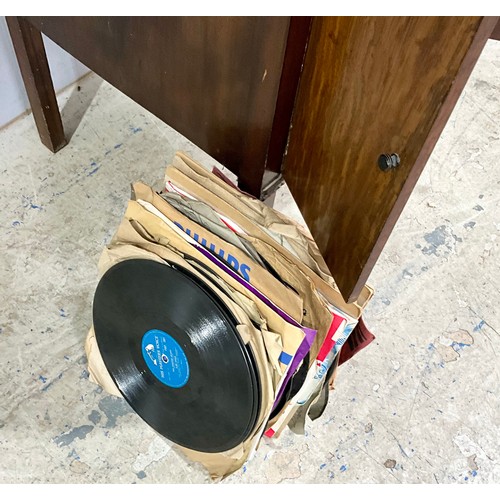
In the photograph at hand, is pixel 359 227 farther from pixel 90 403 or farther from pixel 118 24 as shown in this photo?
pixel 90 403

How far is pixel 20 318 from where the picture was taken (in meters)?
1.30

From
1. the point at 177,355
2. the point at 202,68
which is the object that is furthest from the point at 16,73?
the point at 177,355

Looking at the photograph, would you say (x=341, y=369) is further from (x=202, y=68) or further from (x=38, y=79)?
(x=38, y=79)

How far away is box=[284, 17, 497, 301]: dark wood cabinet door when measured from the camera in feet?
1.93

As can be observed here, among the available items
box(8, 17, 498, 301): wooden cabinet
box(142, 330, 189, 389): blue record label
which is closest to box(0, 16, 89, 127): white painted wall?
box(8, 17, 498, 301): wooden cabinet

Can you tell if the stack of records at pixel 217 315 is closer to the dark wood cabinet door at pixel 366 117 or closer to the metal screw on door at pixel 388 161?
the dark wood cabinet door at pixel 366 117

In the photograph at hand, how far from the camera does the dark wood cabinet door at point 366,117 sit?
1.93 ft

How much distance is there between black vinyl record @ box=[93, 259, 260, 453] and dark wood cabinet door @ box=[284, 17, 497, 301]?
0.69 feet

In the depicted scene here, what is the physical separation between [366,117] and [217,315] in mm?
379

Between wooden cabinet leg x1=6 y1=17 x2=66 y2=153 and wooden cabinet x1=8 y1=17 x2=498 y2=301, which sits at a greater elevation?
wooden cabinet x1=8 y1=17 x2=498 y2=301

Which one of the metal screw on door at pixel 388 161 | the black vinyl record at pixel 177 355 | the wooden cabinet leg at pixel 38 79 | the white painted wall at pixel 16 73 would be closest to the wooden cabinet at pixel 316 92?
the metal screw on door at pixel 388 161

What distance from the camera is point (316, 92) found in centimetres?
83

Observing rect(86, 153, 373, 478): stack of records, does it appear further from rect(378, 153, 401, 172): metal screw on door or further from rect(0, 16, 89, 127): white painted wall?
rect(0, 16, 89, 127): white painted wall

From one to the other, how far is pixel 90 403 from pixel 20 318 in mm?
256
